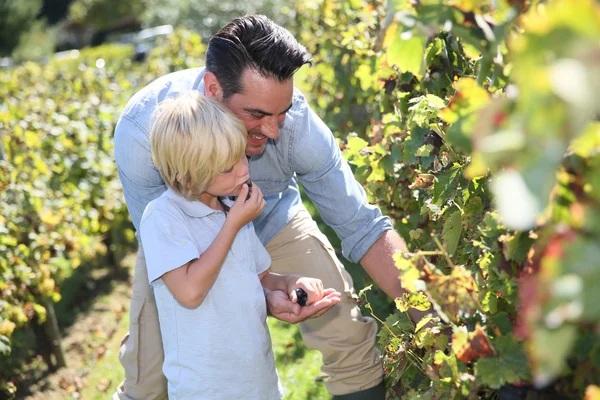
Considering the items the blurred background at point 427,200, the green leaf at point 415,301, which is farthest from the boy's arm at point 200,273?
the green leaf at point 415,301

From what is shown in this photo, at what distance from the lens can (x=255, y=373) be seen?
2496 mm

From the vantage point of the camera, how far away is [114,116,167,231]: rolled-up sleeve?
2.94 m

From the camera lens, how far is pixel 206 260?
2.29 m

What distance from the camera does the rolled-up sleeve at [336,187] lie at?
300 cm

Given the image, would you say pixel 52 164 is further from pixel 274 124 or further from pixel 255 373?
pixel 255 373

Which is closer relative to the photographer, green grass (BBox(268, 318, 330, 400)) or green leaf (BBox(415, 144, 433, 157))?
green leaf (BBox(415, 144, 433, 157))

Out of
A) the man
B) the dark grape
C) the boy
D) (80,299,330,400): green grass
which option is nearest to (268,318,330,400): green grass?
(80,299,330,400): green grass

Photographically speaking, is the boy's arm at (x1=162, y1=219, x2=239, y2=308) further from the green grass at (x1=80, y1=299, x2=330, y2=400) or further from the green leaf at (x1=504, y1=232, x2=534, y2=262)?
the green grass at (x1=80, y1=299, x2=330, y2=400)

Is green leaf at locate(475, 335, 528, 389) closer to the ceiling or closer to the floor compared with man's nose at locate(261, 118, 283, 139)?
closer to the ceiling

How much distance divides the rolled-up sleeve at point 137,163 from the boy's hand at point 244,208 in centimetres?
66

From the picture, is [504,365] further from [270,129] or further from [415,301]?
[270,129]

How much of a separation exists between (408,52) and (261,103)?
4.67ft

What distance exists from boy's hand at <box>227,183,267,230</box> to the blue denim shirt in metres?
0.66

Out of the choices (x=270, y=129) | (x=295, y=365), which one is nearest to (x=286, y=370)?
(x=295, y=365)
